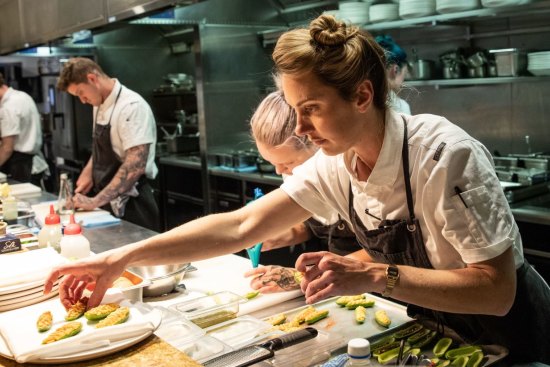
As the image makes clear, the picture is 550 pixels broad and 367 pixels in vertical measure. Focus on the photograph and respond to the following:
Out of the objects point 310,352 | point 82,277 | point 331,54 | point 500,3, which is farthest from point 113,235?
point 500,3

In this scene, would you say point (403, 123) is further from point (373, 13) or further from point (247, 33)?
point (247, 33)

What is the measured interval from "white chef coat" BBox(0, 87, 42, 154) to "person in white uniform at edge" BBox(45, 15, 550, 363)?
5261mm

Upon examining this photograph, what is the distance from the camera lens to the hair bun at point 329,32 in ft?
5.10

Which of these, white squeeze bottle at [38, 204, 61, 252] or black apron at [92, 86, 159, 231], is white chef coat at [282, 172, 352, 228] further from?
black apron at [92, 86, 159, 231]

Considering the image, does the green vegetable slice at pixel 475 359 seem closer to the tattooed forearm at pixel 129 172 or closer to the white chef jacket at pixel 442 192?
the white chef jacket at pixel 442 192

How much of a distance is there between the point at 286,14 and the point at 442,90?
1.85 meters

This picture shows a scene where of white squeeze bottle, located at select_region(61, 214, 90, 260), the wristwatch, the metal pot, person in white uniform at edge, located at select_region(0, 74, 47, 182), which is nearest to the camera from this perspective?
the wristwatch

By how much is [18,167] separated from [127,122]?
2.78 m

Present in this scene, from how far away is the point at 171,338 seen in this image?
1630mm

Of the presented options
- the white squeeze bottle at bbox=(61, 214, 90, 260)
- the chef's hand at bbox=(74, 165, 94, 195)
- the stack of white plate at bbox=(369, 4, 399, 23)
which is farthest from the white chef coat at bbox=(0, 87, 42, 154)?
the white squeeze bottle at bbox=(61, 214, 90, 260)

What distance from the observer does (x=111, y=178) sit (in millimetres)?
4602

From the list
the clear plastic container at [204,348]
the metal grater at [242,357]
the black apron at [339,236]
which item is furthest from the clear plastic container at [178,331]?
the black apron at [339,236]

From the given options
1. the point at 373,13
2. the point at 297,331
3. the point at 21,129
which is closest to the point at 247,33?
the point at 373,13

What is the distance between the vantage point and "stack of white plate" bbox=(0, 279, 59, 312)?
1684 millimetres
